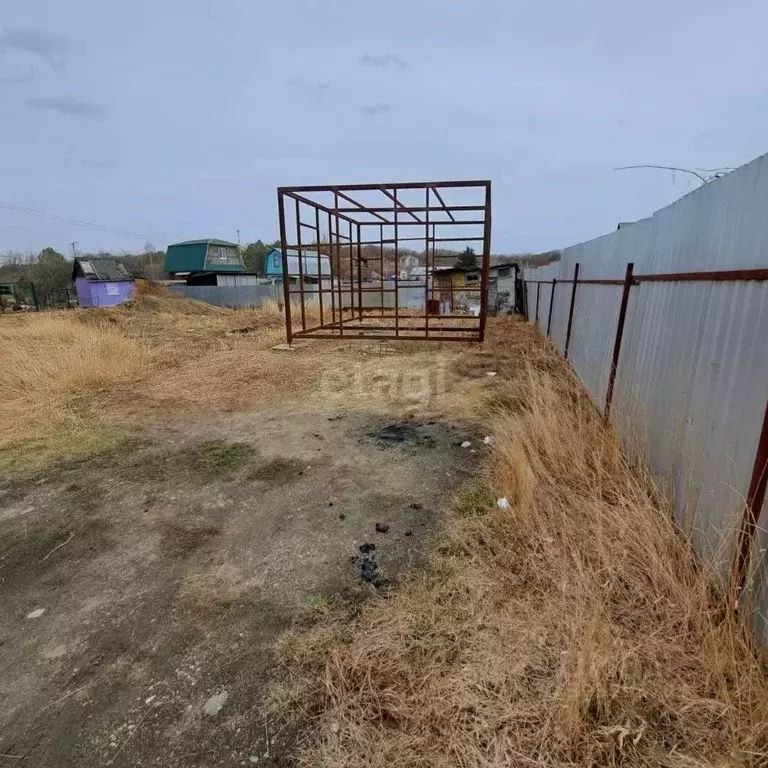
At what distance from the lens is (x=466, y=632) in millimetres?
1783

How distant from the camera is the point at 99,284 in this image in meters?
32.2

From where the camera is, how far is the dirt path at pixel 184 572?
1.53 metres

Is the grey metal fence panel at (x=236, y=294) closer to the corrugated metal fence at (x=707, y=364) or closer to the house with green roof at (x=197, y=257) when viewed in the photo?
the house with green roof at (x=197, y=257)

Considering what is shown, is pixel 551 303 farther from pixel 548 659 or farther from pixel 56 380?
pixel 56 380

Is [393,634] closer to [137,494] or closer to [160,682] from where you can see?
[160,682]

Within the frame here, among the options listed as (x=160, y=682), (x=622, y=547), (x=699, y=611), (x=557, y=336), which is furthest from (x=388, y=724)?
(x=557, y=336)

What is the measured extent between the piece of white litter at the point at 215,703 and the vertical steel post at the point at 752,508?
2.04 meters

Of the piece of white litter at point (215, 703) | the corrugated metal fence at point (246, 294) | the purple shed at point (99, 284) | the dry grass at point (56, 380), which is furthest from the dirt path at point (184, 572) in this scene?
the purple shed at point (99, 284)

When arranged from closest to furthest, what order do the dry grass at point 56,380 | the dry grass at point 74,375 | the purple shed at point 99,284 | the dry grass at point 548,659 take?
the dry grass at point 548,659, the dry grass at point 74,375, the dry grass at point 56,380, the purple shed at point 99,284

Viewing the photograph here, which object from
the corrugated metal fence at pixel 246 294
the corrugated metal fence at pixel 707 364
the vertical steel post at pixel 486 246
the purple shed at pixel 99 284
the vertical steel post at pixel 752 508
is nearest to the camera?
the vertical steel post at pixel 752 508

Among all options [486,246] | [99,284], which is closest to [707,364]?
[486,246]

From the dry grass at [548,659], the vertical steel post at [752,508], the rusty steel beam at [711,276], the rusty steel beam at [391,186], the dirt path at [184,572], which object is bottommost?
the dirt path at [184,572]

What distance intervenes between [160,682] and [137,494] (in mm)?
1904

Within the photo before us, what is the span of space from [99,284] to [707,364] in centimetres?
3924
